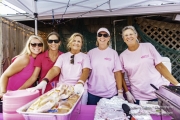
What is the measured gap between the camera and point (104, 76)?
1918 millimetres

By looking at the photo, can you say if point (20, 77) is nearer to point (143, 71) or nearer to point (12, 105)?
point (12, 105)

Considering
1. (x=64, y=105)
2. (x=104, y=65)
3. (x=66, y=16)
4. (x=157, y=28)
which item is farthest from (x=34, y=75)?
(x=157, y=28)

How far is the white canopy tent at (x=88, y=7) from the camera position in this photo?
2.83m

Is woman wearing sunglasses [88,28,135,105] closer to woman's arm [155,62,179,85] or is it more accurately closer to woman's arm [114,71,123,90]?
woman's arm [114,71,123,90]

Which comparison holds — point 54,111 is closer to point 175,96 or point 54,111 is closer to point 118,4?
point 175,96

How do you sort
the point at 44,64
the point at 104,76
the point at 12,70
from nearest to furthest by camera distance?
the point at 12,70, the point at 104,76, the point at 44,64

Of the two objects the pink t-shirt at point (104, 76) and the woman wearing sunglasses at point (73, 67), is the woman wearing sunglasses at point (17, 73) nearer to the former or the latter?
the woman wearing sunglasses at point (73, 67)

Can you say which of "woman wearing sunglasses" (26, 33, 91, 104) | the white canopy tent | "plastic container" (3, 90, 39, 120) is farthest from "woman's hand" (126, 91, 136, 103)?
the white canopy tent

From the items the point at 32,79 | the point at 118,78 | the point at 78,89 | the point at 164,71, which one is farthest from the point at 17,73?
the point at 164,71

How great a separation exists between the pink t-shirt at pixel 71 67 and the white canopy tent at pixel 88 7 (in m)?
1.30

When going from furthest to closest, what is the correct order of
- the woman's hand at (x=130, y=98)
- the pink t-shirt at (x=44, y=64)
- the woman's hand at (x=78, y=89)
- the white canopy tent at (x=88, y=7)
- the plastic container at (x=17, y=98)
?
1. the white canopy tent at (x=88, y=7)
2. the pink t-shirt at (x=44, y=64)
3. the woman's hand at (x=130, y=98)
4. the woman's hand at (x=78, y=89)
5. the plastic container at (x=17, y=98)

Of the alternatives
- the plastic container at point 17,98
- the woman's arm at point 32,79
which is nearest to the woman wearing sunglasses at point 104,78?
the woman's arm at point 32,79

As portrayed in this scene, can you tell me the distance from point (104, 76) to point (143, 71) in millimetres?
449

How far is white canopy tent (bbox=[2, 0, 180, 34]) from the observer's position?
2.83 meters
